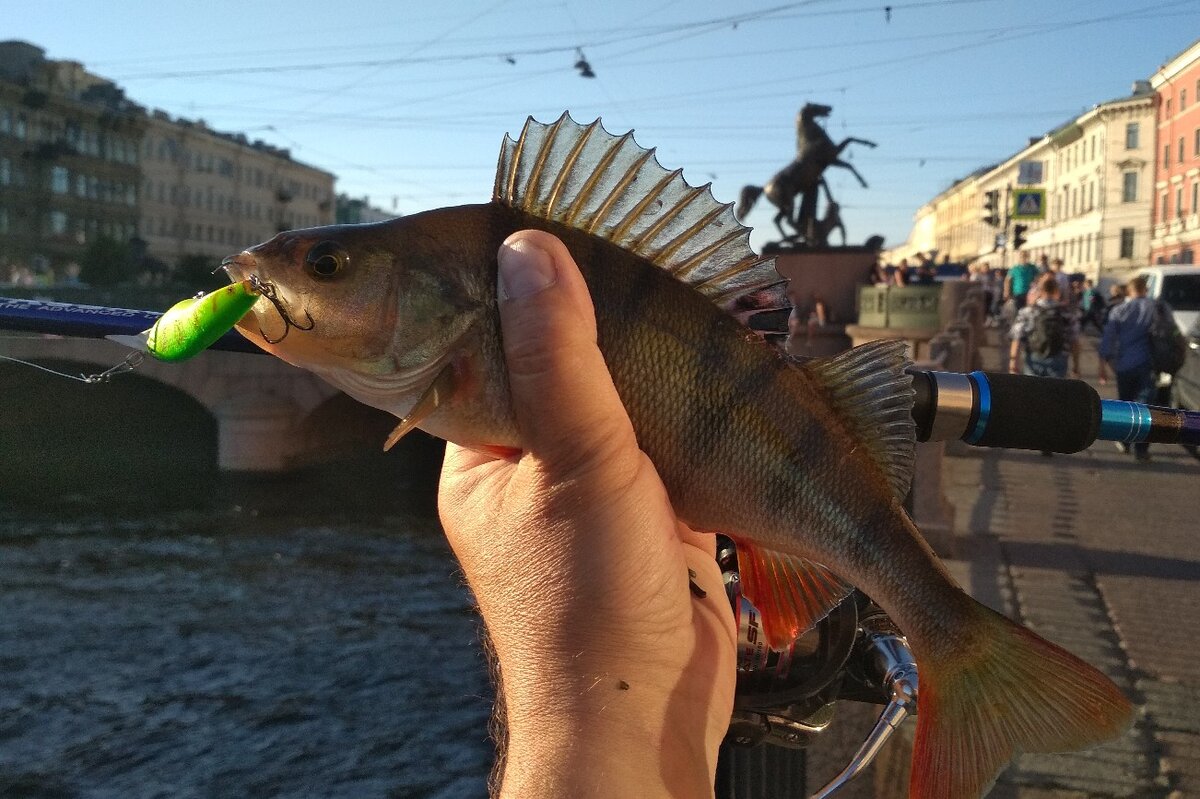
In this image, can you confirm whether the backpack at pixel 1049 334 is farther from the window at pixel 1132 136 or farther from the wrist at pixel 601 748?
the window at pixel 1132 136

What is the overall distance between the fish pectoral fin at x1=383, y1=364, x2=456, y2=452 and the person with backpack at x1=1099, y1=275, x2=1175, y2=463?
11.9m

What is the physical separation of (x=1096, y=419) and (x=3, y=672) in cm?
1120

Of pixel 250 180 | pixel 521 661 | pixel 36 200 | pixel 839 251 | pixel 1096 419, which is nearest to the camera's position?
pixel 521 661

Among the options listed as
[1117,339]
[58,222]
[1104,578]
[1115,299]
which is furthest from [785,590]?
[58,222]

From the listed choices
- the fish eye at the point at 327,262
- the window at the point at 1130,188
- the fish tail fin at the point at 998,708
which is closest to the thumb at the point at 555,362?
the fish eye at the point at 327,262

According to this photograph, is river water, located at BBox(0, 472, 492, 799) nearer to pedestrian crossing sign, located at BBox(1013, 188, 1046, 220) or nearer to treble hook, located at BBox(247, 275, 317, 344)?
treble hook, located at BBox(247, 275, 317, 344)

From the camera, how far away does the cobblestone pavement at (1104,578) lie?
4359 mm

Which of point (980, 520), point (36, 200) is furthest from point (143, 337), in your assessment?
point (36, 200)

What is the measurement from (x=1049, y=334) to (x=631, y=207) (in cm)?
1147

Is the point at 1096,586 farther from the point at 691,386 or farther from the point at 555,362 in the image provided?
the point at 555,362

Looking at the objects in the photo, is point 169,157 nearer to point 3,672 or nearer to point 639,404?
point 3,672

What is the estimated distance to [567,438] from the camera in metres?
1.46

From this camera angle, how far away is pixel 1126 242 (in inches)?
2557

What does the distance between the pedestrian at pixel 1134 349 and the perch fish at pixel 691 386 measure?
11434 mm
